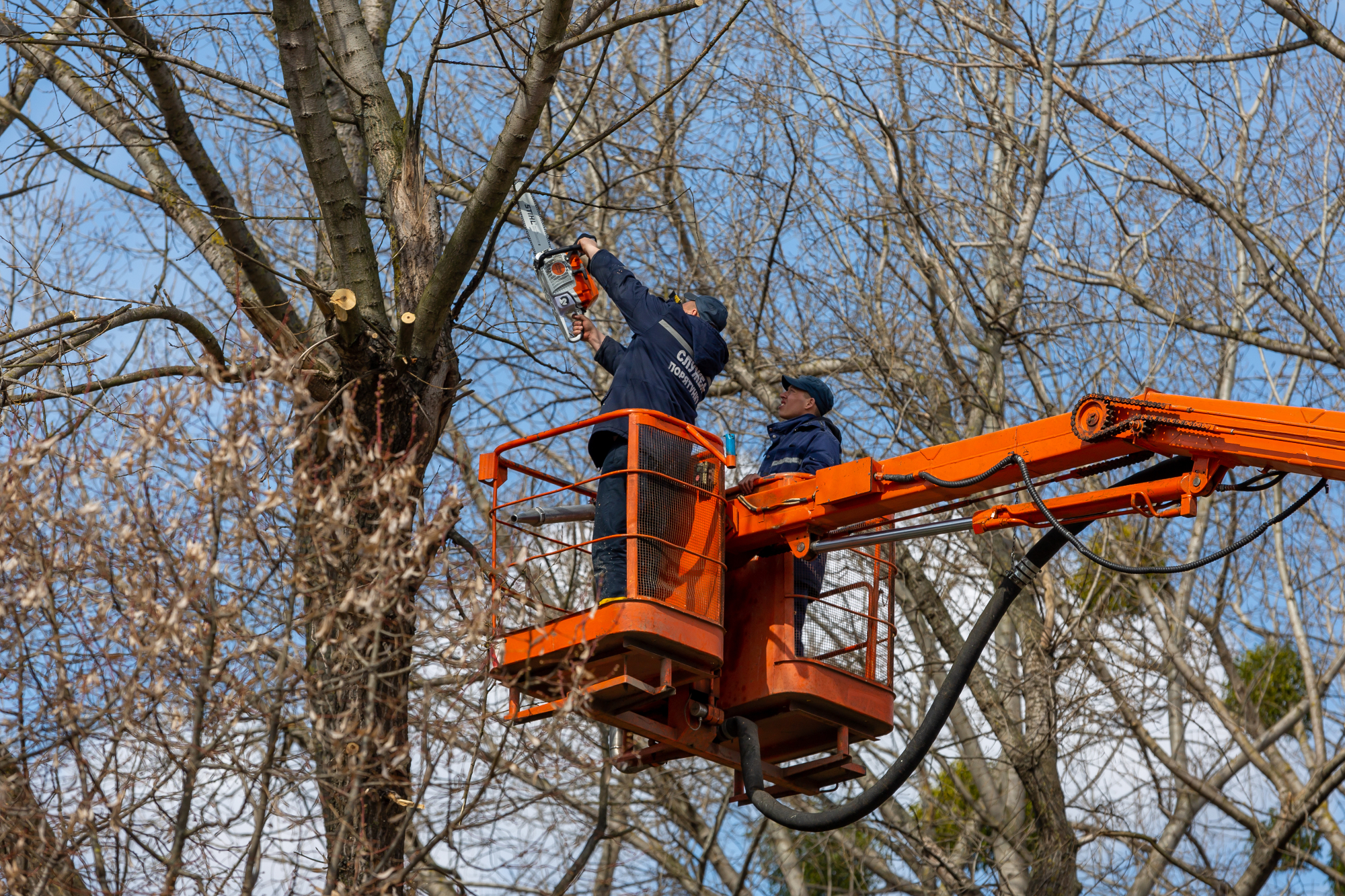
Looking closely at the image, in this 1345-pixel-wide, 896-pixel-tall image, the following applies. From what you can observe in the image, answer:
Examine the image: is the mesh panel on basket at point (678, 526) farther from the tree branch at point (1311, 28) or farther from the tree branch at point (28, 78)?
the tree branch at point (1311, 28)

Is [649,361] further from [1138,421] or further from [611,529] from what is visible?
[1138,421]

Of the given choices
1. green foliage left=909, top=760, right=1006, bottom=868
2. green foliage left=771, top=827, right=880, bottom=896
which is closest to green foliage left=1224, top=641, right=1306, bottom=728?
green foliage left=909, top=760, right=1006, bottom=868

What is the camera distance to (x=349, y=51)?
31.0 feet

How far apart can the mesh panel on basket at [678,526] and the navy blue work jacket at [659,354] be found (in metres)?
0.35

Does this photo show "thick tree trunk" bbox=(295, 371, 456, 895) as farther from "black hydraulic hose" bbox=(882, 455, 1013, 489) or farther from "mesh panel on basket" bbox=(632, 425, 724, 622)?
"black hydraulic hose" bbox=(882, 455, 1013, 489)

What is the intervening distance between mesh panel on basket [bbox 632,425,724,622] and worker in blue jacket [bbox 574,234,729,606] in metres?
0.17

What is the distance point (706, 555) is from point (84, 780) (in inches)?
117

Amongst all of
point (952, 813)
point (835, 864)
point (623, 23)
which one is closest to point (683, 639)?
point (623, 23)

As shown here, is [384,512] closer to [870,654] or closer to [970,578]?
[870,654]

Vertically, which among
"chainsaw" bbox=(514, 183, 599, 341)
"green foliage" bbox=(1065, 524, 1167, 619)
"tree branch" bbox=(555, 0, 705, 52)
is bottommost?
"chainsaw" bbox=(514, 183, 599, 341)

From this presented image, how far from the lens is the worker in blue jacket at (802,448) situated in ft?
26.3

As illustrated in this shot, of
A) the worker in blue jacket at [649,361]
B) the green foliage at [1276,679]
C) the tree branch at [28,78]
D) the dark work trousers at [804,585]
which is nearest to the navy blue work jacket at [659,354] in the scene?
the worker in blue jacket at [649,361]

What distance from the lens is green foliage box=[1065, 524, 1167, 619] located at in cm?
1327

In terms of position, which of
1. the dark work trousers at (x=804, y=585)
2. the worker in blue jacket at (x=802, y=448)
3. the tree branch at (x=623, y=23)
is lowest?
the dark work trousers at (x=804, y=585)
